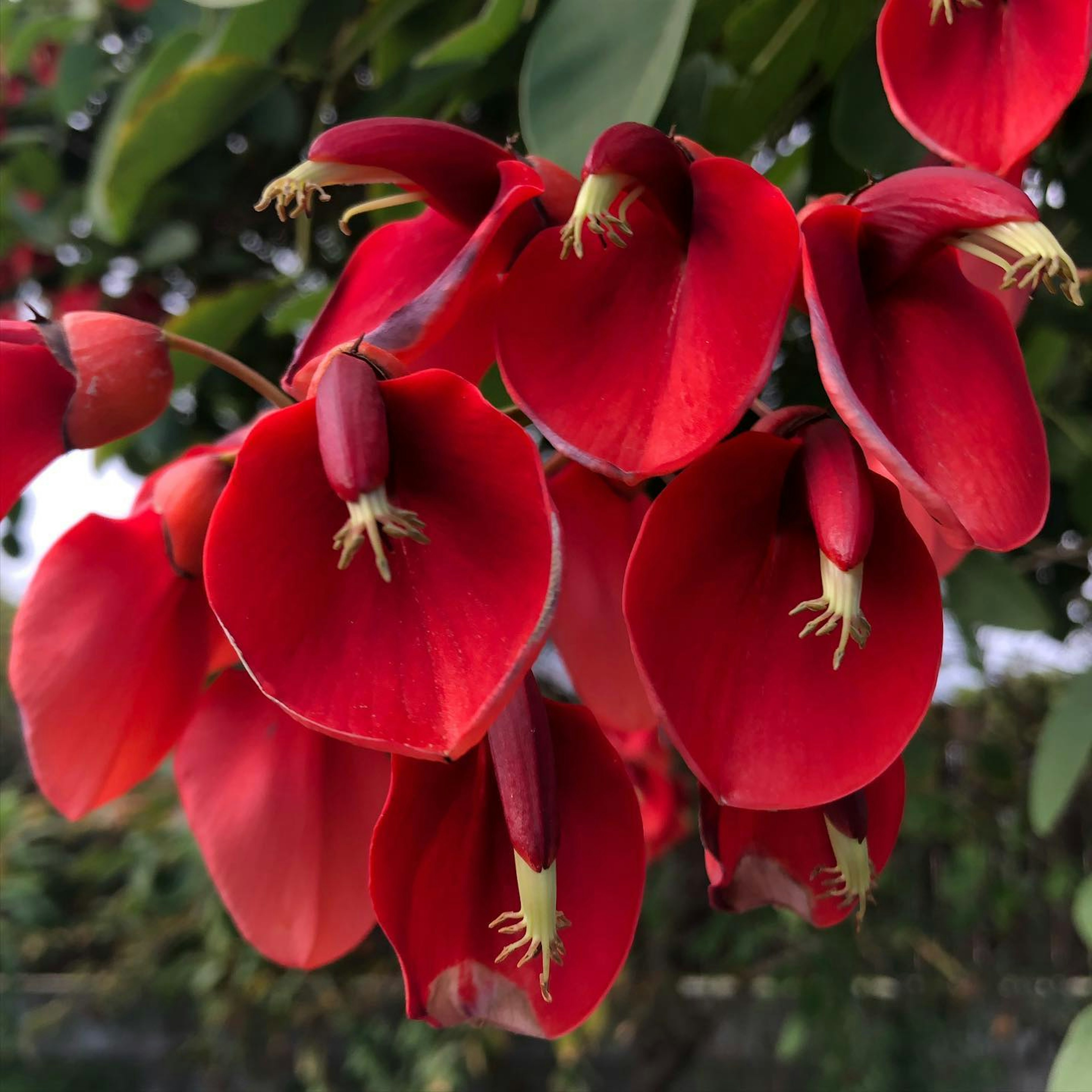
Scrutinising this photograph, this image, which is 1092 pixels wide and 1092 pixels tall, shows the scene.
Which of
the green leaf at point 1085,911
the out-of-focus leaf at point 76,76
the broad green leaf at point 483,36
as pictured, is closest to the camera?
the broad green leaf at point 483,36

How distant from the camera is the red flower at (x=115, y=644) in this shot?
19cm

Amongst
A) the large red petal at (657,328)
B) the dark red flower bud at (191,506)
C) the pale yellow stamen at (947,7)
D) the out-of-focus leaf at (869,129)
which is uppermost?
the pale yellow stamen at (947,7)

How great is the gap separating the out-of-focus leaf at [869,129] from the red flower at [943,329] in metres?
0.11

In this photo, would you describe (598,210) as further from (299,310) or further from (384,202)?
(299,310)

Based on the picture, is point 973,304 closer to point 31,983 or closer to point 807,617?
point 807,617

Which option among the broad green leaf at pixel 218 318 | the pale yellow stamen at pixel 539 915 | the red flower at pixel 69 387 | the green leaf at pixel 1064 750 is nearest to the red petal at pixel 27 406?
the red flower at pixel 69 387

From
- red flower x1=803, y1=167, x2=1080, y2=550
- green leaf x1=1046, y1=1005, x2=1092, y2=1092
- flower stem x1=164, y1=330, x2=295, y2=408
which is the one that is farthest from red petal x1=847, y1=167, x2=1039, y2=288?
green leaf x1=1046, y1=1005, x2=1092, y2=1092

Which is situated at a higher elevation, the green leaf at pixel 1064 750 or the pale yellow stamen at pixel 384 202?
the pale yellow stamen at pixel 384 202

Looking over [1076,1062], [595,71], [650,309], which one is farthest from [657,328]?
[1076,1062]

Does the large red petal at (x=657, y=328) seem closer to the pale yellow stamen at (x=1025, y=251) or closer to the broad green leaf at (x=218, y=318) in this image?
the pale yellow stamen at (x=1025, y=251)

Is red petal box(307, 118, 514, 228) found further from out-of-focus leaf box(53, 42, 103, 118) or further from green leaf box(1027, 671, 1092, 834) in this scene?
out-of-focus leaf box(53, 42, 103, 118)

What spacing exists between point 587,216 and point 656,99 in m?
0.09

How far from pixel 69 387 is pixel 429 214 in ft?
0.25

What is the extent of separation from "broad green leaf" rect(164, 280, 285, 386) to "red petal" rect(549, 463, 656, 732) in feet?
0.76
